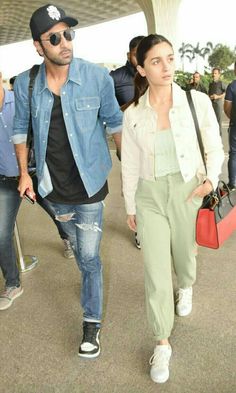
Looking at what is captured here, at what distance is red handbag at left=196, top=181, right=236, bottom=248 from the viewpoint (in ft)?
7.68

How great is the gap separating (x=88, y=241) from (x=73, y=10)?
56.7 metres

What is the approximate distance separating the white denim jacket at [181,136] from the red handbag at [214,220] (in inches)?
6.2

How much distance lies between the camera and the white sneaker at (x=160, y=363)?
232 cm

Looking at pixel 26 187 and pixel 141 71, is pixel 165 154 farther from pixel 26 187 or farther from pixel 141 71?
pixel 26 187

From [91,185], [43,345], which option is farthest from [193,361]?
[91,185]

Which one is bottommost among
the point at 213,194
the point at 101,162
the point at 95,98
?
the point at 213,194

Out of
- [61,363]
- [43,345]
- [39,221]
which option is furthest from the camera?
[39,221]

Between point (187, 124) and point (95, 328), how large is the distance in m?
1.52

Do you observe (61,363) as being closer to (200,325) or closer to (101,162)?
(200,325)

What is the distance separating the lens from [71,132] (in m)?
2.26

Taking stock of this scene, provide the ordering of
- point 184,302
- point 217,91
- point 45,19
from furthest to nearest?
1. point 217,91
2. point 184,302
3. point 45,19

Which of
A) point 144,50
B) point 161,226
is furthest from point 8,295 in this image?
point 144,50

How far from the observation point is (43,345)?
9.11ft

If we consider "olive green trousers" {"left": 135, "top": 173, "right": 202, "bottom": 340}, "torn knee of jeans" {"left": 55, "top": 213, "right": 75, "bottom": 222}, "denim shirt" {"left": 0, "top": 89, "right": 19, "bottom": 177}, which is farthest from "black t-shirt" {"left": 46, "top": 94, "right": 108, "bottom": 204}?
"denim shirt" {"left": 0, "top": 89, "right": 19, "bottom": 177}
